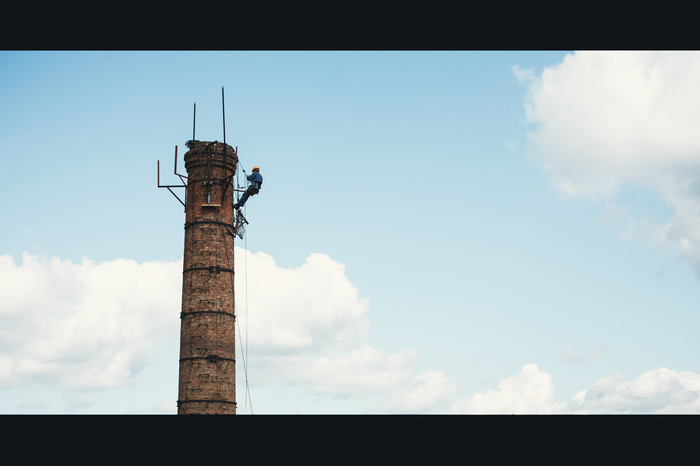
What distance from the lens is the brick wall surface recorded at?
21.7 metres

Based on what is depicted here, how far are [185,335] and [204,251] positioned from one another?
307cm

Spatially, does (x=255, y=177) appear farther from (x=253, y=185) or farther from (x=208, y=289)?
(x=208, y=289)

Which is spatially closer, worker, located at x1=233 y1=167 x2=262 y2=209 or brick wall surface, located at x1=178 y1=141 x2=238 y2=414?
brick wall surface, located at x1=178 y1=141 x2=238 y2=414

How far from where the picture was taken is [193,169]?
2372cm

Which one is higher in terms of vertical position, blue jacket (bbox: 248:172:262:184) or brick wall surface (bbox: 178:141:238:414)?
blue jacket (bbox: 248:172:262:184)

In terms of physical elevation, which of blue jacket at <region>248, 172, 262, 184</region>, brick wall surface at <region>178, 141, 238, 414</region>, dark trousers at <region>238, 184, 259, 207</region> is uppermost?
blue jacket at <region>248, 172, 262, 184</region>

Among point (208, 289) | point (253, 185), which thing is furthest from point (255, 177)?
point (208, 289)

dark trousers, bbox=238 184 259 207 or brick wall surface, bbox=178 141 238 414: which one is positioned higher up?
dark trousers, bbox=238 184 259 207
